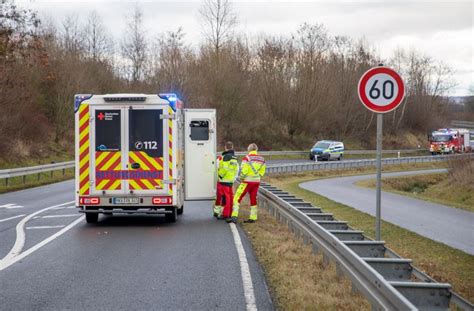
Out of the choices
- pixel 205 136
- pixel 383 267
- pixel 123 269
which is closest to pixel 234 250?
pixel 123 269

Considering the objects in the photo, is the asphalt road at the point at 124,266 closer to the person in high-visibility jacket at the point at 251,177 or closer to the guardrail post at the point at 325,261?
the person in high-visibility jacket at the point at 251,177

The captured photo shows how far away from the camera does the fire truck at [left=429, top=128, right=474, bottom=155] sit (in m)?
60.5

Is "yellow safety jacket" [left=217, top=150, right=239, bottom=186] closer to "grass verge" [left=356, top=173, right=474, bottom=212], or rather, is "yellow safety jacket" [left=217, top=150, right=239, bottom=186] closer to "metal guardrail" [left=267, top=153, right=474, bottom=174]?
"grass verge" [left=356, top=173, right=474, bottom=212]

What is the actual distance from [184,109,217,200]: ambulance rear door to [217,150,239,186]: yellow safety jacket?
2.06ft

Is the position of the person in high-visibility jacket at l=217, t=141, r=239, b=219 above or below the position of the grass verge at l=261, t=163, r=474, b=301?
above

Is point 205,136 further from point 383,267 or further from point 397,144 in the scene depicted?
point 397,144

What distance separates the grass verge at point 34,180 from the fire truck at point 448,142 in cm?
4037

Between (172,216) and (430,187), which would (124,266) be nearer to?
(172,216)

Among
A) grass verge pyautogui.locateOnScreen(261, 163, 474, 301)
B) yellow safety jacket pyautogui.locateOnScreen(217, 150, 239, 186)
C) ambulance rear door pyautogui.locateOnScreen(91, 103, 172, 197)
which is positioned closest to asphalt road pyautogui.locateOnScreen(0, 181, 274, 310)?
ambulance rear door pyautogui.locateOnScreen(91, 103, 172, 197)

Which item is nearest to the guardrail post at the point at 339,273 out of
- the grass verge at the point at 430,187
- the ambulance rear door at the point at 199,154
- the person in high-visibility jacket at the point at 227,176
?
the person in high-visibility jacket at the point at 227,176

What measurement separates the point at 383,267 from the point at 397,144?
225 ft

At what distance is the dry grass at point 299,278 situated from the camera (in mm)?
6402

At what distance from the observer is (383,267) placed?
21.7ft

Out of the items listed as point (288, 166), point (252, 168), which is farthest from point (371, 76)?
point (288, 166)
